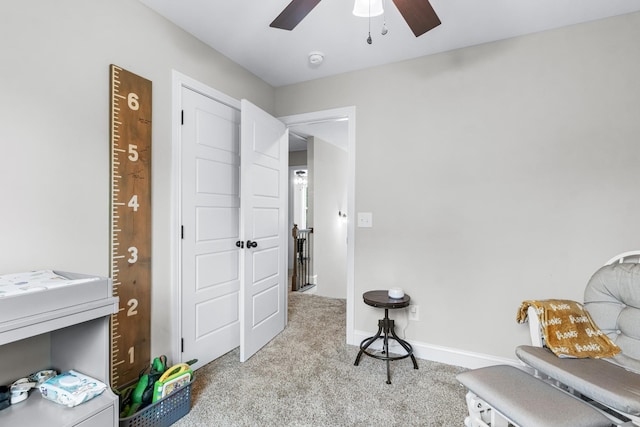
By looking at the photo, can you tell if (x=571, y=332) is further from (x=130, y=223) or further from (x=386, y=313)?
(x=130, y=223)

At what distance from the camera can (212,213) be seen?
95.1 inches

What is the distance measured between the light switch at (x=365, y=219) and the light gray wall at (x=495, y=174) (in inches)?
1.8

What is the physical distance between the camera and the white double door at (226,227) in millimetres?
2230

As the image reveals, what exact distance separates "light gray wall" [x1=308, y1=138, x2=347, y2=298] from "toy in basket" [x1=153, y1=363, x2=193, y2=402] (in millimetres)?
3127

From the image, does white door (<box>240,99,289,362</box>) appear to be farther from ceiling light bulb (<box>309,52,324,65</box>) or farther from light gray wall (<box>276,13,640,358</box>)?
light gray wall (<box>276,13,640,358</box>)

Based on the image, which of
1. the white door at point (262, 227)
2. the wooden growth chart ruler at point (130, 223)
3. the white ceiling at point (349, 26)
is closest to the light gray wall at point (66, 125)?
the wooden growth chart ruler at point (130, 223)

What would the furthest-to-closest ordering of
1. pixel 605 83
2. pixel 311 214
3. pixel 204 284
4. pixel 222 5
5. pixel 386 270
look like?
pixel 311 214
pixel 386 270
pixel 204 284
pixel 605 83
pixel 222 5

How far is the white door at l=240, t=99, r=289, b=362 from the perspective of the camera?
2.44 meters

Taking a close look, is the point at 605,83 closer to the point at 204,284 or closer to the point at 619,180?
the point at 619,180

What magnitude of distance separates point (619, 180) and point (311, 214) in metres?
3.57

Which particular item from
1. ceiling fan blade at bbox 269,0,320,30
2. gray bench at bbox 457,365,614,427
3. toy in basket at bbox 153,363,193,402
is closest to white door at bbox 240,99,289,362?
toy in basket at bbox 153,363,193,402

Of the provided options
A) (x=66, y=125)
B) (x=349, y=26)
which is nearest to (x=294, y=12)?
(x=349, y=26)

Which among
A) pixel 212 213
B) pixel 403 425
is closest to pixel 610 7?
pixel 403 425

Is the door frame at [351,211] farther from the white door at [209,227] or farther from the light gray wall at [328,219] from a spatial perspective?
the light gray wall at [328,219]
